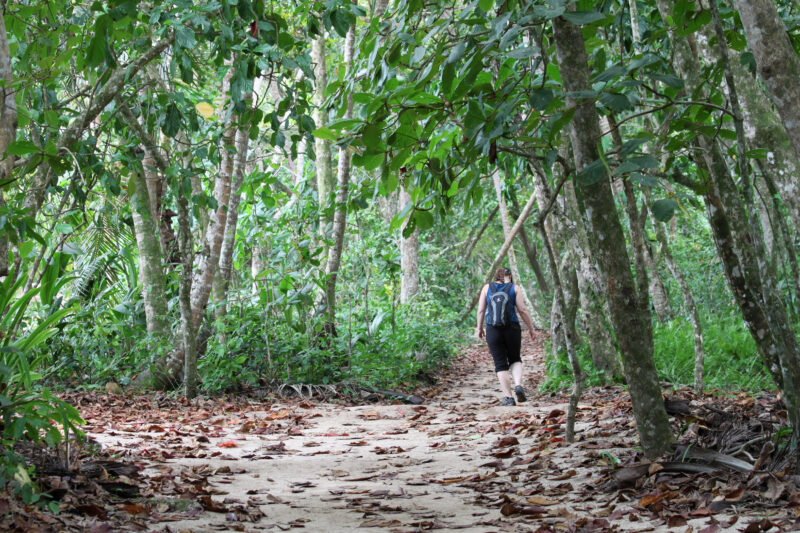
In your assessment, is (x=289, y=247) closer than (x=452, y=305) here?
Yes

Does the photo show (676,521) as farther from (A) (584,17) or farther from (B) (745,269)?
(A) (584,17)

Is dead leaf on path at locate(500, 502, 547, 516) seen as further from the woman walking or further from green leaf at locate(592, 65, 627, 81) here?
the woman walking

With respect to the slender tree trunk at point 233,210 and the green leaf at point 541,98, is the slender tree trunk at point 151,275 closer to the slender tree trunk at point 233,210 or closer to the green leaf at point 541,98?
the slender tree trunk at point 233,210

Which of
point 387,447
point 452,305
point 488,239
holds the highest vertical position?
point 488,239

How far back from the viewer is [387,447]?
532 cm

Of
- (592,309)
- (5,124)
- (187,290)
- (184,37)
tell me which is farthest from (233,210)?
(5,124)

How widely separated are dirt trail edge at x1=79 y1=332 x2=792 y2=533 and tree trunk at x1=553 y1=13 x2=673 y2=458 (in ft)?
1.41

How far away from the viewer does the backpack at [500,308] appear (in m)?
8.15

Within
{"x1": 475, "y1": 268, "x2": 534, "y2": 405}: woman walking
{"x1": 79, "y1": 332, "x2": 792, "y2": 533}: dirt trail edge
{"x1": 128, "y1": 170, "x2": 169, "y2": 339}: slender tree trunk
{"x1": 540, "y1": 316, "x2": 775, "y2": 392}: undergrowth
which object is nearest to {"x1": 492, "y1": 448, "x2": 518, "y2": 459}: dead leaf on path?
{"x1": 79, "y1": 332, "x2": 792, "y2": 533}: dirt trail edge

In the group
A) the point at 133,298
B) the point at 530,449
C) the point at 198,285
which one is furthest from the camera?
the point at 133,298

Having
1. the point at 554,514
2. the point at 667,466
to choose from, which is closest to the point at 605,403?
the point at 667,466

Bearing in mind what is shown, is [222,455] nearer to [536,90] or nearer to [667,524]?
[667,524]

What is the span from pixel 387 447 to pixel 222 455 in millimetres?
1282

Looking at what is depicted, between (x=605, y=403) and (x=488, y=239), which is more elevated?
(x=488, y=239)
